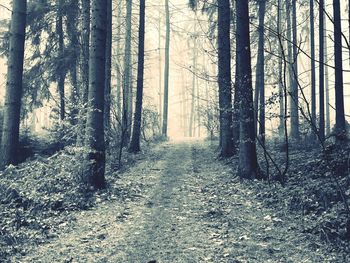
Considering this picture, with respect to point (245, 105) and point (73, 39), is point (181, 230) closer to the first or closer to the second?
point (245, 105)

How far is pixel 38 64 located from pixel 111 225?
1081 centimetres

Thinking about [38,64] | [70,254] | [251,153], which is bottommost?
[70,254]

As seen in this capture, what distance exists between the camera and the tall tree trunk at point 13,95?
10.4 meters

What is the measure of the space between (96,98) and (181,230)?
4164 mm

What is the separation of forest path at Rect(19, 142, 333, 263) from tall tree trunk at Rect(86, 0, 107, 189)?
751 mm

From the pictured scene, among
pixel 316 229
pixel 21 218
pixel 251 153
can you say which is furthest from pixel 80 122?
pixel 316 229

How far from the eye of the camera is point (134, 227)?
618 centimetres

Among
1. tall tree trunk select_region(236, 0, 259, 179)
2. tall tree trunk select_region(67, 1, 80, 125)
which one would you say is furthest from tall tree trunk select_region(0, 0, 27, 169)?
tall tree trunk select_region(236, 0, 259, 179)

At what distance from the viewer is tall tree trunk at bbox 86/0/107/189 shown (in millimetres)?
8523

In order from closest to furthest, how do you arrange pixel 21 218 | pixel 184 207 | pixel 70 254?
pixel 70 254 < pixel 21 218 < pixel 184 207

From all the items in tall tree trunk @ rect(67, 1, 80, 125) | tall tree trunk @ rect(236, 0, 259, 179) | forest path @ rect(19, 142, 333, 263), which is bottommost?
forest path @ rect(19, 142, 333, 263)

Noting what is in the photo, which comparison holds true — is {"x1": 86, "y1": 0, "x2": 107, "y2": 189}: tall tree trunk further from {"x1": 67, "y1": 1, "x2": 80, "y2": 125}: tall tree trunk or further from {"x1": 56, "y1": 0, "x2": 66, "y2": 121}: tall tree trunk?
{"x1": 56, "y1": 0, "x2": 66, "y2": 121}: tall tree trunk

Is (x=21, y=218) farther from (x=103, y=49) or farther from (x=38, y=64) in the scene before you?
(x=38, y=64)

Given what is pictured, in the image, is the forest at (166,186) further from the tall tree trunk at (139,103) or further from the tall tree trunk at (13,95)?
the tall tree trunk at (139,103)
